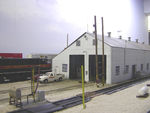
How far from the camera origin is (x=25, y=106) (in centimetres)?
1112

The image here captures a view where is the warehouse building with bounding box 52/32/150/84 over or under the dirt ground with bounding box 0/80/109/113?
over

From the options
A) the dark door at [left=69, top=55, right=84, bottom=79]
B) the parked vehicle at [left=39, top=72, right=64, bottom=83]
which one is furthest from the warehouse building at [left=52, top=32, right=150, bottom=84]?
the parked vehicle at [left=39, top=72, right=64, bottom=83]

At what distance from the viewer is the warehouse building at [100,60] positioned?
873 inches

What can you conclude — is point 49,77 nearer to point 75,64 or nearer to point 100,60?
point 75,64

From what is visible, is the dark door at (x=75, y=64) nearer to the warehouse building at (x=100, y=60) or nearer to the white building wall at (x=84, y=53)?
the warehouse building at (x=100, y=60)

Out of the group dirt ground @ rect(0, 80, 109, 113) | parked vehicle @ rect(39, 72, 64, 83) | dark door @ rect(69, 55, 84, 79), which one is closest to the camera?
dirt ground @ rect(0, 80, 109, 113)

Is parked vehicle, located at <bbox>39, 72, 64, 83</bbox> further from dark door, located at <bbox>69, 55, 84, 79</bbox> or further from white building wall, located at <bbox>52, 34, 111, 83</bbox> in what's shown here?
dark door, located at <bbox>69, 55, 84, 79</bbox>

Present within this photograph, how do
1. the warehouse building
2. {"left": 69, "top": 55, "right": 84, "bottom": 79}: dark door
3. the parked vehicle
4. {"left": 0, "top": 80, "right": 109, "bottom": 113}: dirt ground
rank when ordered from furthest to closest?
{"left": 69, "top": 55, "right": 84, "bottom": 79}: dark door
the parked vehicle
the warehouse building
{"left": 0, "top": 80, "right": 109, "bottom": 113}: dirt ground

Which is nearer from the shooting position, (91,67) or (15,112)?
(15,112)

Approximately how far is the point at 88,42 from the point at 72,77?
7009mm

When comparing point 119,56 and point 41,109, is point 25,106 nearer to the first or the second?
point 41,109

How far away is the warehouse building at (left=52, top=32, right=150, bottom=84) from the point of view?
22.2m

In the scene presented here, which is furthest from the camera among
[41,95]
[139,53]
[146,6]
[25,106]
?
[146,6]

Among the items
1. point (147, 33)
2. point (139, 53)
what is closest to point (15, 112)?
point (139, 53)
